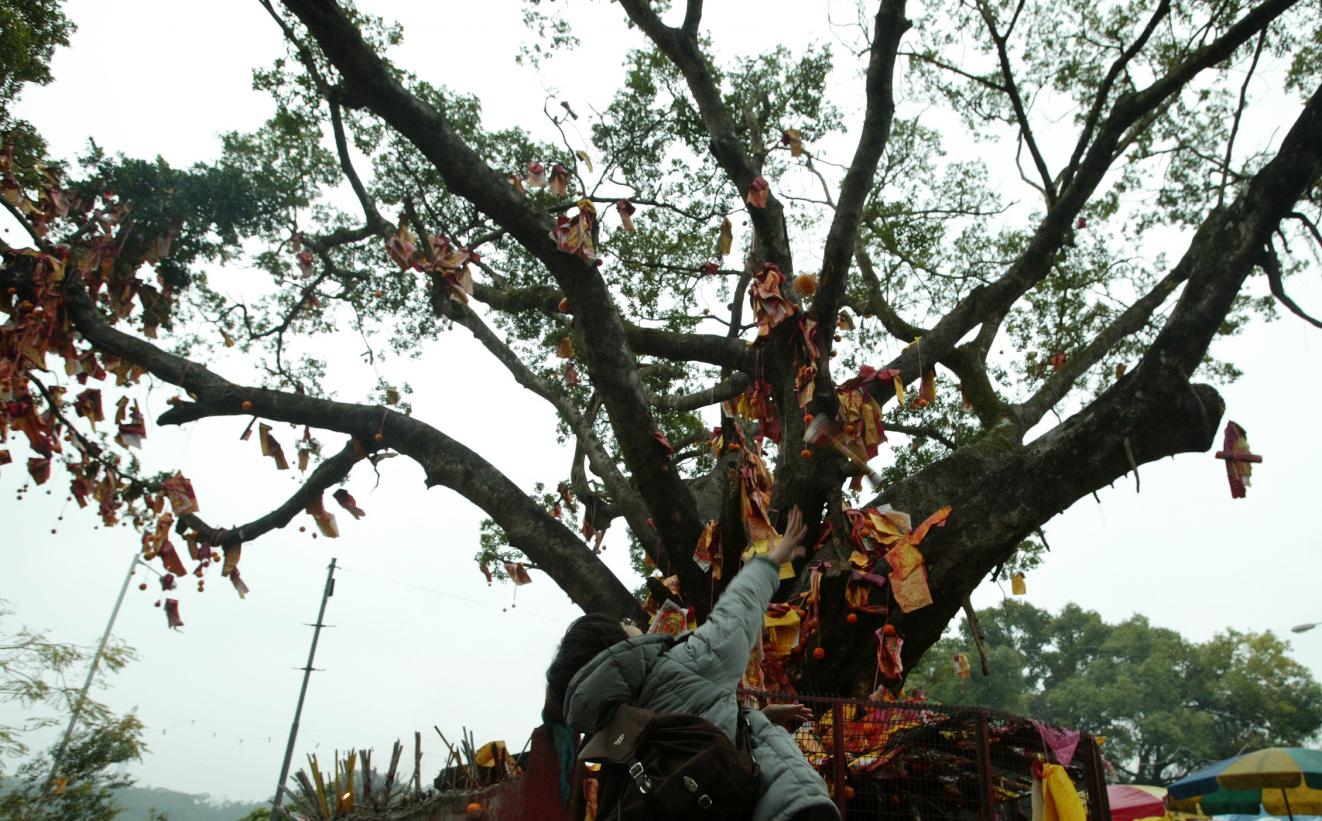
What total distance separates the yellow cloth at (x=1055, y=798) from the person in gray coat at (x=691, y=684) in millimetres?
1554

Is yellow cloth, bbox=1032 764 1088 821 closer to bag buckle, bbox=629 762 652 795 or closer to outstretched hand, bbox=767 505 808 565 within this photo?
outstretched hand, bbox=767 505 808 565

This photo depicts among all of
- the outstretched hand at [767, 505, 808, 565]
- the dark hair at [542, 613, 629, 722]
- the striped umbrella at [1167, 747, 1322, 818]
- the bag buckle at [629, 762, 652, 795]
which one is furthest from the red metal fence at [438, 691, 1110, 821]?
the striped umbrella at [1167, 747, 1322, 818]

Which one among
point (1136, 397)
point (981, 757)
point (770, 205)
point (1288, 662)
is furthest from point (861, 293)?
point (1288, 662)

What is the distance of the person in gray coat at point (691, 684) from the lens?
6.16 ft

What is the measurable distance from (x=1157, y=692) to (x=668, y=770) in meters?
39.8

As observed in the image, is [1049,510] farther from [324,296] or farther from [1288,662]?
[1288,662]

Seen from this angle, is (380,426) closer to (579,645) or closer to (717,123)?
(717,123)

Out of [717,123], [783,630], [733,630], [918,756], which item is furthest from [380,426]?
[918,756]

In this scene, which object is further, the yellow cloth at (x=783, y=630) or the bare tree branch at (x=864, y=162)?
the bare tree branch at (x=864, y=162)

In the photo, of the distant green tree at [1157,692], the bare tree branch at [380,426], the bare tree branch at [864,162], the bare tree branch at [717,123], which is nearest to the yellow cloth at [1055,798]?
the bare tree branch at [864,162]

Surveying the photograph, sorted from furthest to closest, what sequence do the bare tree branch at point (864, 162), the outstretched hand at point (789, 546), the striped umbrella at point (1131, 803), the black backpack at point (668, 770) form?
the striped umbrella at point (1131, 803)
the bare tree branch at point (864, 162)
the outstretched hand at point (789, 546)
the black backpack at point (668, 770)

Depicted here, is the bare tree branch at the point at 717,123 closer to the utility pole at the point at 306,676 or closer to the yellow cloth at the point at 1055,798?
the yellow cloth at the point at 1055,798

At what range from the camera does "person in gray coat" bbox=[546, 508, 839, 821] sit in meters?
1.88

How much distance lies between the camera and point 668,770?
1.77 m
